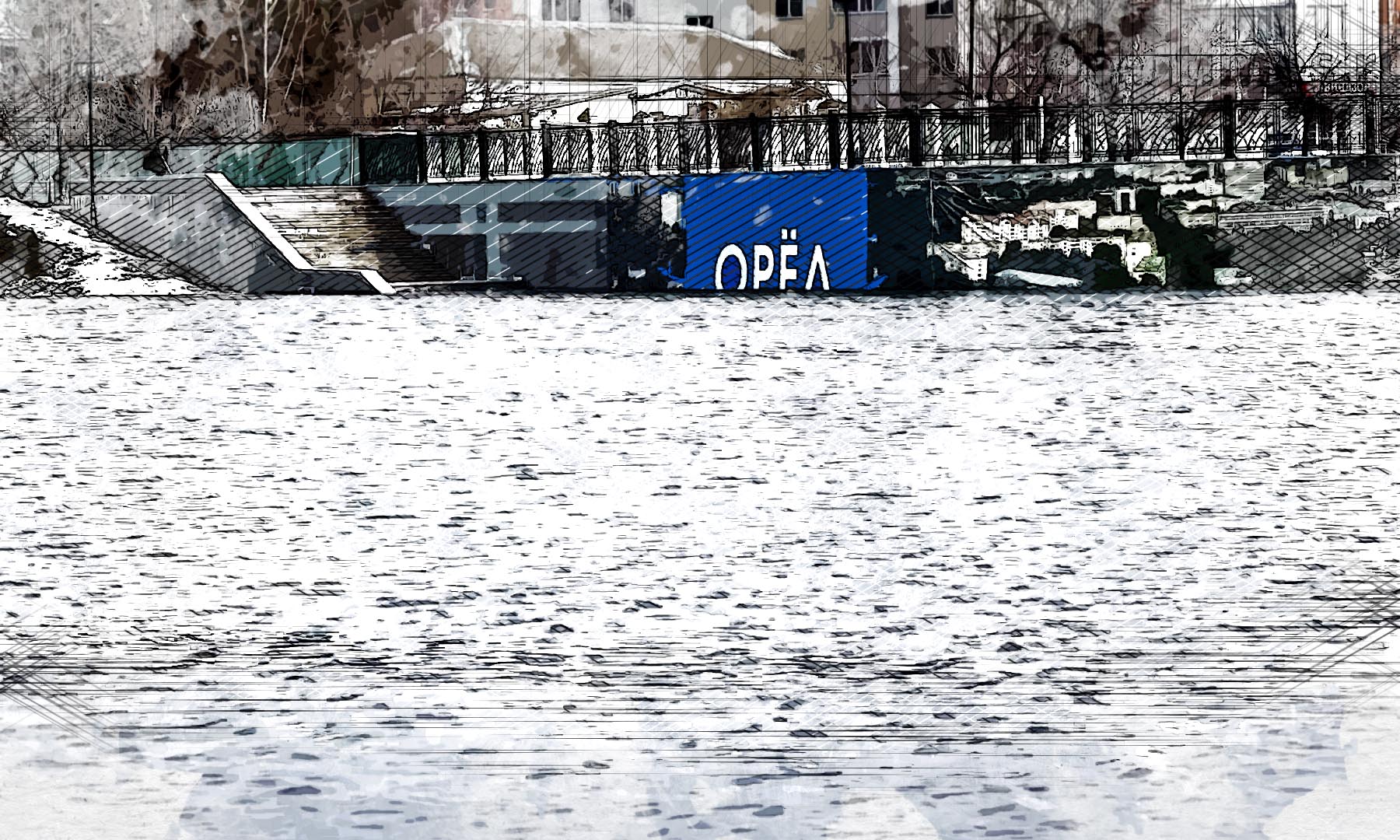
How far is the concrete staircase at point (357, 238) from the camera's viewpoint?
128 feet

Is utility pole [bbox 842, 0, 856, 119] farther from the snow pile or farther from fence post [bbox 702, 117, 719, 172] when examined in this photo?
the snow pile

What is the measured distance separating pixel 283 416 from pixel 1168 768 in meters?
14.1

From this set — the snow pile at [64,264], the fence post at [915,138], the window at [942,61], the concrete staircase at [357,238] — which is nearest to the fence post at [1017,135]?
the fence post at [915,138]

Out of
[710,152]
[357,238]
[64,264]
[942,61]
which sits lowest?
[64,264]

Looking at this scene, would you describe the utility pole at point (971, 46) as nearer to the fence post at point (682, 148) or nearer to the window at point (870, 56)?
the window at point (870, 56)

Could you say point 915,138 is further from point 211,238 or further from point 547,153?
point 211,238

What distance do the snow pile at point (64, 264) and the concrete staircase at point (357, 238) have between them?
7.89ft

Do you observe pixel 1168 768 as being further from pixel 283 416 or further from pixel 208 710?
pixel 283 416

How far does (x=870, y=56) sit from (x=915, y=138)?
889 cm

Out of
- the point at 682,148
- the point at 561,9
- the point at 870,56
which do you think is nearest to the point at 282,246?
the point at 682,148

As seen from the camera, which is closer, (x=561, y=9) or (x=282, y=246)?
(x=282, y=246)

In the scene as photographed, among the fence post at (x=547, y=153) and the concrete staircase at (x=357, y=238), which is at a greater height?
the fence post at (x=547, y=153)

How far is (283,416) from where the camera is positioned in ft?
64.6

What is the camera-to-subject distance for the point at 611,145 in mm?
38594
